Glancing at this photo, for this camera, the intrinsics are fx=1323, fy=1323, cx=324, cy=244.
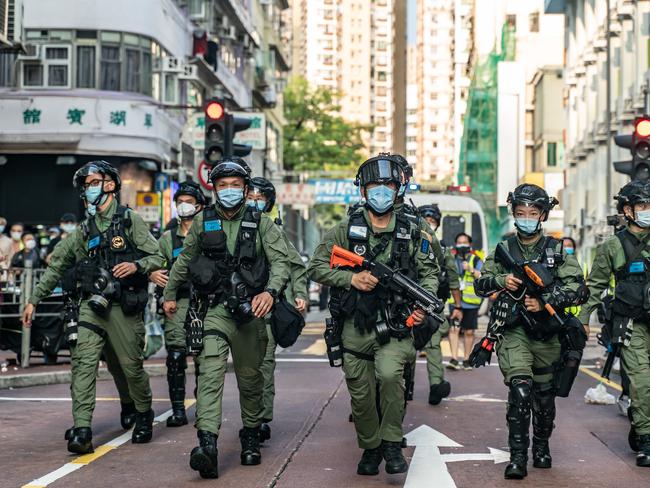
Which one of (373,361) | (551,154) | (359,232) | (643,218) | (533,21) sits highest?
(533,21)

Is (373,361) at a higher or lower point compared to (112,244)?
lower

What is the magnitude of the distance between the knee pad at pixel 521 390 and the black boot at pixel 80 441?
2.96 m

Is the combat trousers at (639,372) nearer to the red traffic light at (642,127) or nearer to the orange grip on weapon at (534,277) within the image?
the orange grip on weapon at (534,277)

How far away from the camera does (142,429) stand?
9961mm

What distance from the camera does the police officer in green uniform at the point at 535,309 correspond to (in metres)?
8.70

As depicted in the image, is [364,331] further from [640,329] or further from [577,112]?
[577,112]

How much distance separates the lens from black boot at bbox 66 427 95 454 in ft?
30.1

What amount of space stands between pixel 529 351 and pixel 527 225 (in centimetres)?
84

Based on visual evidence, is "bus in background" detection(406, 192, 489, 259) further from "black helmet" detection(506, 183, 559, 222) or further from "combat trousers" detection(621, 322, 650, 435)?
"black helmet" detection(506, 183, 559, 222)

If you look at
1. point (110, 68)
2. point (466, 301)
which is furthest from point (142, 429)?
point (110, 68)

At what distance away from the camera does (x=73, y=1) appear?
32.3 m

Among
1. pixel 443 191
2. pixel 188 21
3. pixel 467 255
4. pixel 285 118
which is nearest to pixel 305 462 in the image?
pixel 467 255

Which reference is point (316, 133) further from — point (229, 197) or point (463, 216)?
Result: point (229, 197)

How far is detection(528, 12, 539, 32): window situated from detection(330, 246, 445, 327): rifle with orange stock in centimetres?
8071
